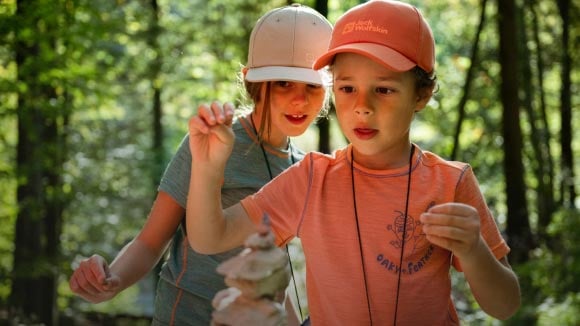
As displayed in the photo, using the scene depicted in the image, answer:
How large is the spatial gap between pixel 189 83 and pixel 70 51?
9973mm

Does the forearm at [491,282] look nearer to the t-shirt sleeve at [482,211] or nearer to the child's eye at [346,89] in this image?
the t-shirt sleeve at [482,211]

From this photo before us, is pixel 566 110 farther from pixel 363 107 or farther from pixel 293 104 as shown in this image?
pixel 363 107

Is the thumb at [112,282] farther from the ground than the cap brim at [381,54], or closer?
closer

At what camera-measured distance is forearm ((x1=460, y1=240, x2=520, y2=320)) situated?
2.04 meters

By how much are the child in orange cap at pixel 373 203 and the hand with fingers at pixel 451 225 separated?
0.69ft

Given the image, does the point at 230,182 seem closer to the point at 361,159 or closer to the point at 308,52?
the point at 308,52

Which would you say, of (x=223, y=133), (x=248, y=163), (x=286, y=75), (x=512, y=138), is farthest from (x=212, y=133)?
(x=512, y=138)

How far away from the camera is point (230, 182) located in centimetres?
301

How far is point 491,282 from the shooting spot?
2.13 metres

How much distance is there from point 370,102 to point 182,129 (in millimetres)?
18591

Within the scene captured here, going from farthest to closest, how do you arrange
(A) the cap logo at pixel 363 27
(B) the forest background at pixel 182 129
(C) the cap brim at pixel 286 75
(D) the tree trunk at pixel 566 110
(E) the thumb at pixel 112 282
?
(D) the tree trunk at pixel 566 110 < (B) the forest background at pixel 182 129 < (C) the cap brim at pixel 286 75 < (E) the thumb at pixel 112 282 < (A) the cap logo at pixel 363 27

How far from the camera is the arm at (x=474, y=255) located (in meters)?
1.85

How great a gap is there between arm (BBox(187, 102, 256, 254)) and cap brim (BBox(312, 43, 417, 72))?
429 mm

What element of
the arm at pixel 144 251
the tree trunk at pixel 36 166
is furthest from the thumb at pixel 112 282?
the tree trunk at pixel 36 166
